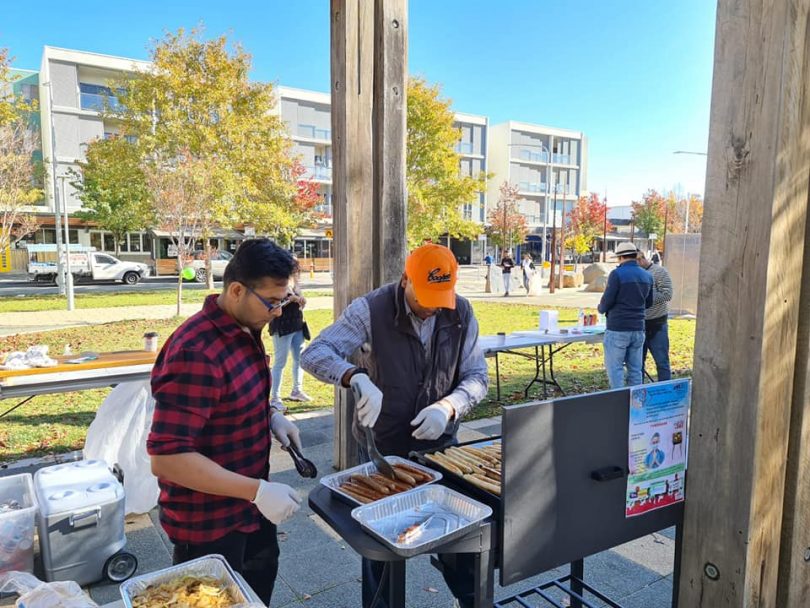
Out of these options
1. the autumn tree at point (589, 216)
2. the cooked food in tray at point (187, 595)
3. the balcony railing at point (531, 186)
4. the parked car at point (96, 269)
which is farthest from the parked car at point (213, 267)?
the balcony railing at point (531, 186)

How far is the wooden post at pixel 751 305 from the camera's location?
1516mm

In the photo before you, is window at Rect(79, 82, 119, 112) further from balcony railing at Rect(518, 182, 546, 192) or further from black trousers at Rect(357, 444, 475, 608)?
balcony railing at Rect(518, 182, 546, 192)

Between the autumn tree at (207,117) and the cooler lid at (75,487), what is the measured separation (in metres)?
14.3

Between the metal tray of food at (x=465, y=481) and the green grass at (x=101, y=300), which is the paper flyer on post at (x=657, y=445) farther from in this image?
the green grass at (x=101, y=300)

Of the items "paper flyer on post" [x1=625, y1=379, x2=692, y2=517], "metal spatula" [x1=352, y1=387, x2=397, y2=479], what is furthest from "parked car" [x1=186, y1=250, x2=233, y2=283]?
"paper flyer on post" [x1=625, y1=379, x2=692, y2=517]

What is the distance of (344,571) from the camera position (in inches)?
124

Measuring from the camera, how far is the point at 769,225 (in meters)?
1.52

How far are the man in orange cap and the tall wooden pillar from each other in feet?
4.42

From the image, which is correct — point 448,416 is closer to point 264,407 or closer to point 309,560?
point 264,407

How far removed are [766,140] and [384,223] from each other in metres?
2.54

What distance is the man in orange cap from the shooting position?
7.43 feet

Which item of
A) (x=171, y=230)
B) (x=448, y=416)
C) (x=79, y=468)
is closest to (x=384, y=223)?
(x=448, y=416)

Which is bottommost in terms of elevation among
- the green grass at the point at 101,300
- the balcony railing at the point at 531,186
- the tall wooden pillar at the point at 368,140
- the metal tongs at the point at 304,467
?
the green grass at the point at 101,300

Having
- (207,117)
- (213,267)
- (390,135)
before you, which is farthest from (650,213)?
(390,135)
